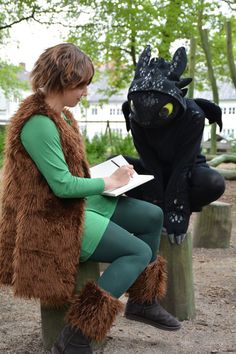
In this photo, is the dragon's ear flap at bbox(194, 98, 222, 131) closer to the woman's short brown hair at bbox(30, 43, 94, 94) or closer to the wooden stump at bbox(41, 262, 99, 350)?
the woman's short brown hair at bbox(30, 43, 94, 94)

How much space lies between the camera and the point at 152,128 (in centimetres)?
302

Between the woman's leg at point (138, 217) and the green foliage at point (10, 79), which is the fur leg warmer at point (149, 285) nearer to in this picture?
the woman's leg at point (138, 217)

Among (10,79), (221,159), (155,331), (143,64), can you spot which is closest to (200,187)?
(143,64)

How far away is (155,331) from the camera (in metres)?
3.13

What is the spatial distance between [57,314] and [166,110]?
1.16 meters

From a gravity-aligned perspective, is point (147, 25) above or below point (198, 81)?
above

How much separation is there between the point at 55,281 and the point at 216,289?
2057mm

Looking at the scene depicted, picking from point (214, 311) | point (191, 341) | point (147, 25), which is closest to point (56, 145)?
point (191, 341)

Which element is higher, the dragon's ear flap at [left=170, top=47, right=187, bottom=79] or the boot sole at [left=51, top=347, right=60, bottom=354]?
the dragon's ear flap at [left=170, top=47, right=187, bottom=79]

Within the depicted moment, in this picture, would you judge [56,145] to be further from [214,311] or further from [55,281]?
[214,311]

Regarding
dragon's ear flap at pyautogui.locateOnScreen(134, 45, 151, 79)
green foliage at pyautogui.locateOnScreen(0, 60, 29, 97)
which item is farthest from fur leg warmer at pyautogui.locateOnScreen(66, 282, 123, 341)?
green foliage at pyautogui.locateOnScreen(0, 60, 29, 97)

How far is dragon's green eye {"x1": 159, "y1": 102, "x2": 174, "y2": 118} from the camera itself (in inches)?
113

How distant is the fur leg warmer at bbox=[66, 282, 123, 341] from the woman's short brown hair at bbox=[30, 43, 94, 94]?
2.78 feet

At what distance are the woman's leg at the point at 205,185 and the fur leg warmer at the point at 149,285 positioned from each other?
506 mm
